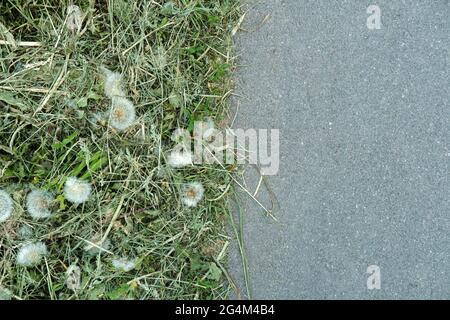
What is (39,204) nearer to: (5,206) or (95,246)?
(5,206)

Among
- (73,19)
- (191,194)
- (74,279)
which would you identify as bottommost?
(74,279)

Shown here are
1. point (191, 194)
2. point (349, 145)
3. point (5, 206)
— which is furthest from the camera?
point (349, 145)

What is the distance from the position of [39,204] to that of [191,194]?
62 centimetres

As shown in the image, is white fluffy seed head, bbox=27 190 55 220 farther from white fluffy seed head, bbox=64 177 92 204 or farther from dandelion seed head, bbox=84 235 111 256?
dandelion seed head, bbox=84 235 111 256

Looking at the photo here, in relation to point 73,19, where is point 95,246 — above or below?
below

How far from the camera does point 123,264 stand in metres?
2.18

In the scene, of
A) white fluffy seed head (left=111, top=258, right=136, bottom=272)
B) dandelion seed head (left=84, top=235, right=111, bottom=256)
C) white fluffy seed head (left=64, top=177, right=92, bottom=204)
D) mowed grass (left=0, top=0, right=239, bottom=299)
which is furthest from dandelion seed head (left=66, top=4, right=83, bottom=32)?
white fluffy seed head (left=111, top=258, right=136, bottom=272)

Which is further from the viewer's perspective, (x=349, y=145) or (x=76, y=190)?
(x=349, y=145)

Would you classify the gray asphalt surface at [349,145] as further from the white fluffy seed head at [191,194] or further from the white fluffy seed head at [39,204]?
the white fluffy seed head at [39,204]

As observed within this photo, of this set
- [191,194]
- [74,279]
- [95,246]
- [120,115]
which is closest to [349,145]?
[191,194]

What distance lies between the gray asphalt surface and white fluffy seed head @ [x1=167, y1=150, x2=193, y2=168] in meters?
0.30

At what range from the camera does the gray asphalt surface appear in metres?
2.31

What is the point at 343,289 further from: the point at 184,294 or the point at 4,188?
the point at 4,188
